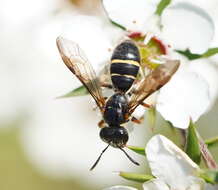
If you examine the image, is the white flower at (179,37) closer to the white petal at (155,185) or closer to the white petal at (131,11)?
the white petal at (131,11)

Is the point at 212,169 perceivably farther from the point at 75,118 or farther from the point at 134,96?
the point at 75,118

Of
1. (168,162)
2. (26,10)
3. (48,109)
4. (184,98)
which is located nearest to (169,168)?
(168,162)

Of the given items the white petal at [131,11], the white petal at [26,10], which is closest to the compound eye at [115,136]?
the white petal at [131,11]

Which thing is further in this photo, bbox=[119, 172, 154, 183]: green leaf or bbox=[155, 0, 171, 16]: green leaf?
bbox=[155, 0, 171, 16]: green leaf

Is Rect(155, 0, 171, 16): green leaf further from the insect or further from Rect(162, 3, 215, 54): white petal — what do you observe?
the insect

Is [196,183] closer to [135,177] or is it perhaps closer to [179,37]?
[135,177]

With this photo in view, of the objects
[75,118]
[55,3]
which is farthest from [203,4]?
[75,118]

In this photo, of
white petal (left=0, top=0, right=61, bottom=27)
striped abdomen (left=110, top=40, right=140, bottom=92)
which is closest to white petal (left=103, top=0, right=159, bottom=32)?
striped abdomen (left=110, top=40, right=140, bottom=92)

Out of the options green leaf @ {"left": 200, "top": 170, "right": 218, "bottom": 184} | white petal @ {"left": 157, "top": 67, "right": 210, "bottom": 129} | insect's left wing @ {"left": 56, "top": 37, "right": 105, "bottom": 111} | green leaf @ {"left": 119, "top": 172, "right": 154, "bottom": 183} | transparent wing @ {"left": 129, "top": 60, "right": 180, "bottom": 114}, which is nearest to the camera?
green leaf @ {"left": 200, "top": 170, "right": 218, "bottom": 184}
